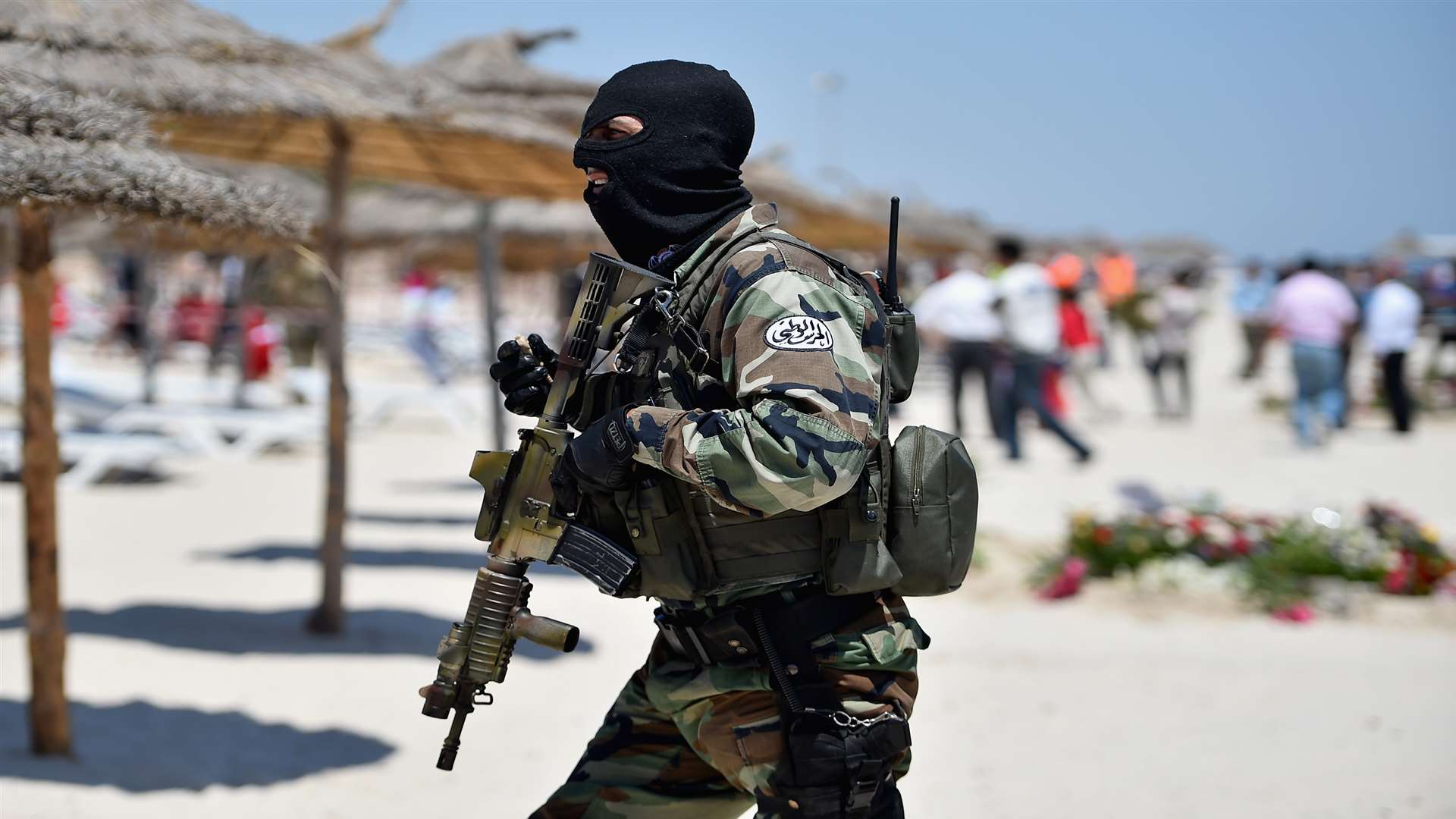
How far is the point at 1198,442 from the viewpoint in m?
13.6

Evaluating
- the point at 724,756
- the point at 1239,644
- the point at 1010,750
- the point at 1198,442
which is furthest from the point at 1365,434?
the point at 724,756

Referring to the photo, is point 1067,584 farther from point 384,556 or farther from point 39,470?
point 39,470

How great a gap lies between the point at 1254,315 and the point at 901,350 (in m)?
19.6

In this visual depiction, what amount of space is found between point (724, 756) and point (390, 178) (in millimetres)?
6128

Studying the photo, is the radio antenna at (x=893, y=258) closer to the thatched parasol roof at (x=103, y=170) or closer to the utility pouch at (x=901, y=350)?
the utility pouch at (x=901, y=350)

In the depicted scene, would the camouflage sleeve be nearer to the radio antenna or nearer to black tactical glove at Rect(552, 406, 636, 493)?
black tactical glove at Rect(552, 406, 636, 493)

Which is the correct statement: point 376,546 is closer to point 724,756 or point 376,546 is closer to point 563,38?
point 563,38

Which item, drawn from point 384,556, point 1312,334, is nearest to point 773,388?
point 384,556

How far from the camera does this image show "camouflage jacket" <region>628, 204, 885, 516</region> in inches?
82.0

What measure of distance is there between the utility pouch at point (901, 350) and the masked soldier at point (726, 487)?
7 cm

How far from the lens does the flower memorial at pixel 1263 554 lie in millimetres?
7004

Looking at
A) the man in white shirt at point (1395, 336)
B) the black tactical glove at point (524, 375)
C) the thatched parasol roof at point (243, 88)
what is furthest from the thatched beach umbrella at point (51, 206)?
the man in white shirt at point (1395, 336)

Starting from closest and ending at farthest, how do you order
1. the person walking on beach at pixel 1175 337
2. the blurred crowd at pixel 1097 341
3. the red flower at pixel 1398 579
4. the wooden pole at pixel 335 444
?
the wooden pole at pixel 335 444 → the red flower at pixel 1398 579 → the blurred crowd at pixel 1097 341 → the person walking on beach at pixel 1175 337

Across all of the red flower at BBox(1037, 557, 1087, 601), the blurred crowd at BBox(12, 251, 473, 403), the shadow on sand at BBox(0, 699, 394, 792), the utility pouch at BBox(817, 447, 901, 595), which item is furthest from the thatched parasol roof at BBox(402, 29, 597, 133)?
the utility pouch at BBox(817, 447, 901, 595)
